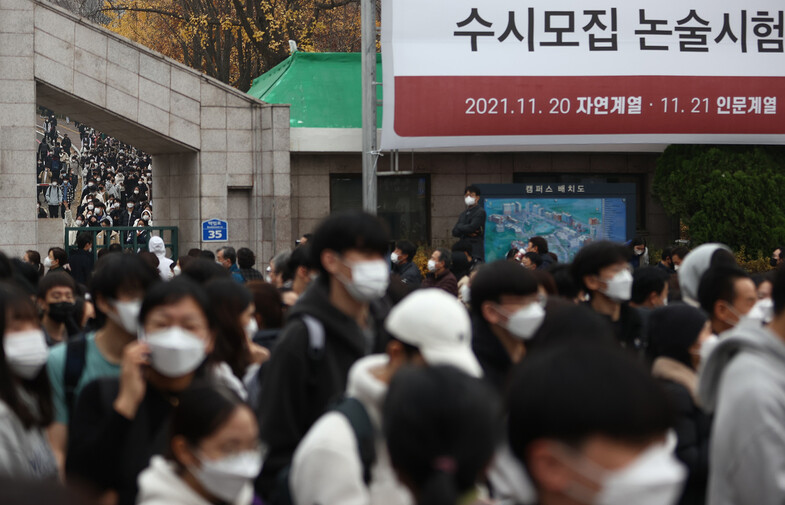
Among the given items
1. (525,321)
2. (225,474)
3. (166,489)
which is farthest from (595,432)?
(525,321)

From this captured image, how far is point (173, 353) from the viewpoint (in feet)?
12.4

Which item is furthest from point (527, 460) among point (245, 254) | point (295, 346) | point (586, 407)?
point (245, 254)

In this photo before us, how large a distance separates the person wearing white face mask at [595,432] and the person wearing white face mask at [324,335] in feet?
5.43

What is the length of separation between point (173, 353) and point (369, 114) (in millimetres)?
13008

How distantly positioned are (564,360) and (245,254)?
934cm

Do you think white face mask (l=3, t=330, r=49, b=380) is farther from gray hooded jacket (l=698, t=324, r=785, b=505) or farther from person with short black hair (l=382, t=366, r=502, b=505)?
gray hooded jacket (l=698, t=324, r=785, b=505)

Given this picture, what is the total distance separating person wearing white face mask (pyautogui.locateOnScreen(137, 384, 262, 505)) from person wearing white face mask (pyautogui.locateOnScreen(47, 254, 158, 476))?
957 millimetres

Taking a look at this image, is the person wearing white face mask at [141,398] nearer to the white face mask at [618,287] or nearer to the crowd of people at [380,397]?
the crowd of people at [380,397]

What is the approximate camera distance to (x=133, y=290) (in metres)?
4.52

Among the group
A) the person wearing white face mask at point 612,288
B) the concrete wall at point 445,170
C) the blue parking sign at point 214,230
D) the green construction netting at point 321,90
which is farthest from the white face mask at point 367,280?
the green construction netting at point 321,90

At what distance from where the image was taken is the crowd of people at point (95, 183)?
91.5 ft

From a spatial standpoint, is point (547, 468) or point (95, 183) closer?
point (547, 468)

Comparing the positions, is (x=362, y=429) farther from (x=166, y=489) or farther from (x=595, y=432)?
(x=595, y=432)

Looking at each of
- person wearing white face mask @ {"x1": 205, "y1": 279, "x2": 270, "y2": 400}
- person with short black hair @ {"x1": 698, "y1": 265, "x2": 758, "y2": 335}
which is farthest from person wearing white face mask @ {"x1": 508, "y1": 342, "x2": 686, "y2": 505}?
person with short black hair @ {"x1": 698, "y1": 265, "x2": 758, "y2": 335}
